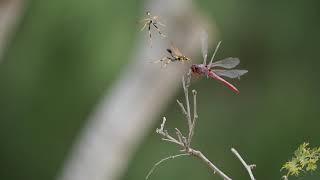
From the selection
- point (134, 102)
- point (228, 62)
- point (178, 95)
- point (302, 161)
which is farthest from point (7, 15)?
point (302, 161)

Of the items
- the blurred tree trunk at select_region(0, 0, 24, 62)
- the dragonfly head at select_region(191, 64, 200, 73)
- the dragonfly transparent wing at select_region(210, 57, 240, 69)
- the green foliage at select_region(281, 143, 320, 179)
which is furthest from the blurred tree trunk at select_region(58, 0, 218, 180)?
the green foliage at select_region(281, 143, 320, 179)

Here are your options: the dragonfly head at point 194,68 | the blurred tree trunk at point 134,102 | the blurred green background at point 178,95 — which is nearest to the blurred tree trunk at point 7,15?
the blurred tree trunk at point 134,102

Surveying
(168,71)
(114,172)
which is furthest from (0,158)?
(168,71)

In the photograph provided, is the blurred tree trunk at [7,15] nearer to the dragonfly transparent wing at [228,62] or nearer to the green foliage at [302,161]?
the dragonfly transparent wing at [228,62]

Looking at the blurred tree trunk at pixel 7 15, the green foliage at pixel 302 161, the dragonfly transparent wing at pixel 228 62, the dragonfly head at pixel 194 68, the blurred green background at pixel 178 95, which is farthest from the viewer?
the blurred green background at pixel 178 95

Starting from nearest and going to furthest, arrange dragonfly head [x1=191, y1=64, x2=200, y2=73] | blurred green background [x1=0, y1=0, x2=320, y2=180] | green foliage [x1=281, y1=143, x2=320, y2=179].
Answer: green foliage [x1=281, y1=143, x2=320, y2=179] < dragonfly head [x1=191, y1=64, x2=200, y2=73] < blurred green background [x1=0, y1=0, x2=320, y2=180]

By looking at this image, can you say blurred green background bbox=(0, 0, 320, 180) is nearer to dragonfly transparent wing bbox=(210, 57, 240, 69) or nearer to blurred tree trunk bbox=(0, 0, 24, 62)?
blurred tree trunk bbox=(0, 0, 24, 62)

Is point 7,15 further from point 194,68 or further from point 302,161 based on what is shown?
point 302,161

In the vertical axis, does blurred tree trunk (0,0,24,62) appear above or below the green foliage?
below

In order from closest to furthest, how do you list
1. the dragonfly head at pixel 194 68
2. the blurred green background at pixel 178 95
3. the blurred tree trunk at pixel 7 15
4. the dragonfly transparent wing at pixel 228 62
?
the dragonfly head at pixel 194 68, the dragonfly transparent wing at pixel 228 62, the blurred tree trunk at pixel 7 15, the blurred green background at pixel 178 95
